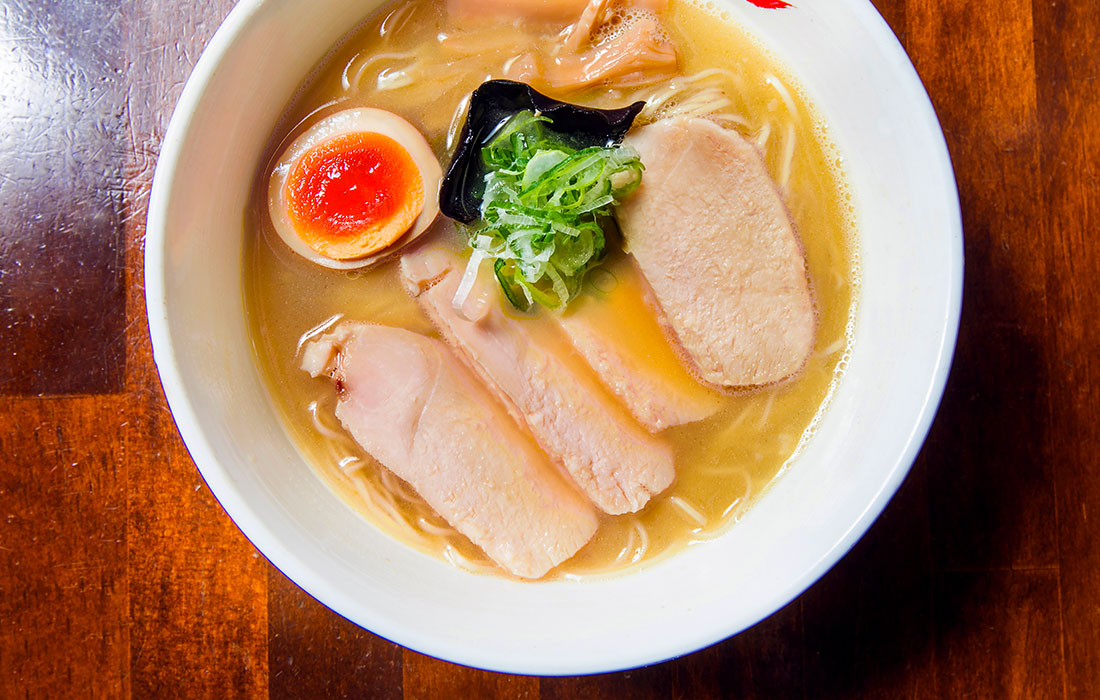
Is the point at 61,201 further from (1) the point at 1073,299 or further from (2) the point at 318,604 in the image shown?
(1) the point at 1073,299

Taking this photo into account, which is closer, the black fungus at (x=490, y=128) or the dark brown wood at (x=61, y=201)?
the black fungus at (x=490, y=128)

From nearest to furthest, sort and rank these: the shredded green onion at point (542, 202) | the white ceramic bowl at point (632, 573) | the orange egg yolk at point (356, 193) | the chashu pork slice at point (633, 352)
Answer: the white ceramic bowl at point (632, 573), the shredded green onion at point (542, 202), the orange egg yolk at point (356, 193), the chashu pork slice at point (633, 352)

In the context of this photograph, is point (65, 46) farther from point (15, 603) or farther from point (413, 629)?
point (413, 629)

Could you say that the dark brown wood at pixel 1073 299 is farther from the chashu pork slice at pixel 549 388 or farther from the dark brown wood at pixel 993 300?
the chashu pork slice at pixel 549 388

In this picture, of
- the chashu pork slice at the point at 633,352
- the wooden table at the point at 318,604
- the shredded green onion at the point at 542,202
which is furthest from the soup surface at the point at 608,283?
the wooden table at the point at 318,604

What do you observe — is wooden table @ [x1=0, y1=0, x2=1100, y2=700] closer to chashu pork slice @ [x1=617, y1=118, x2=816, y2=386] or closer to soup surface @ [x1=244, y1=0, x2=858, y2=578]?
soup surface @ [x1=244, y1=0, x2=858, y2=578]

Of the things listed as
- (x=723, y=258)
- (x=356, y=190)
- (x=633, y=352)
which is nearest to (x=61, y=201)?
(x=356, y=190)
